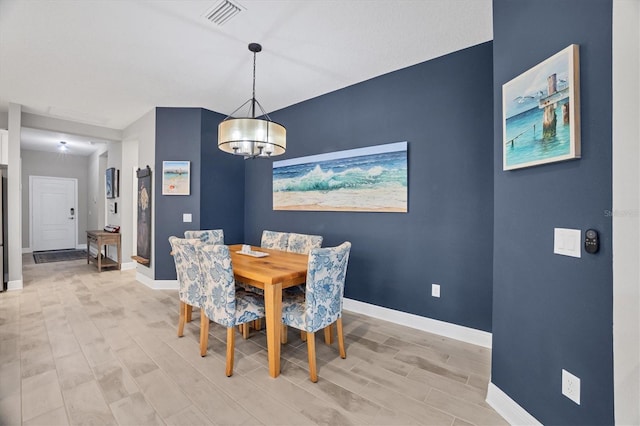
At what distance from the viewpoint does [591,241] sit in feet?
3.86

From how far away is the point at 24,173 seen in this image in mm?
7027

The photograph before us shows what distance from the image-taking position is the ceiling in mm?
2107

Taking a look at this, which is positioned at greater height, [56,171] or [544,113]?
[56,171]

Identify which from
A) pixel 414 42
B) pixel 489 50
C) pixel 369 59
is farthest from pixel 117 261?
pixel 489 50

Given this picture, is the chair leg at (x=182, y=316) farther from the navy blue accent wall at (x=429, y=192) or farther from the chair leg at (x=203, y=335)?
the navy blue accent wall at (x=429, y=192)

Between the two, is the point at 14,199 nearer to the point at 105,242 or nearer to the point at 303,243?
the point at 105,242

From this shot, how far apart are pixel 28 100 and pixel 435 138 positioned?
17.5ft

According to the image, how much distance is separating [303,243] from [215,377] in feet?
4.93

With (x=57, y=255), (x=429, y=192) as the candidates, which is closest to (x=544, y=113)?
(x=429, y=192)

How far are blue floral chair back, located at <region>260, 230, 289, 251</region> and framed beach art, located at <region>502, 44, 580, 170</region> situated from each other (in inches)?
91.3

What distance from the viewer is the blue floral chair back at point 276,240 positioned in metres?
3.32

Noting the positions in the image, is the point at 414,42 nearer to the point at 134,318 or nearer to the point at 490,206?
the point at 490,206

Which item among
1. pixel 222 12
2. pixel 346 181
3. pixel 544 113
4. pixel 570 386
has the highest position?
pixel 222 12

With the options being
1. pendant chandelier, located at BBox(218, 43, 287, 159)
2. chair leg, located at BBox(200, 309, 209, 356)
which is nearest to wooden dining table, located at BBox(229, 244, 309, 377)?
chair leg, located at BBox(200, 309, 209, 356)
